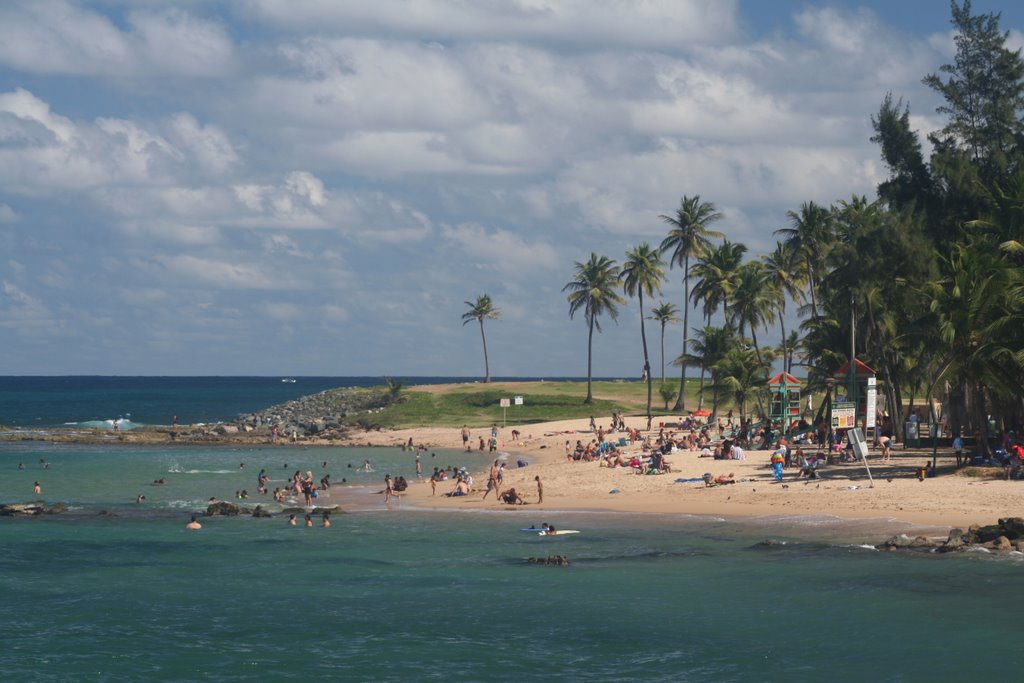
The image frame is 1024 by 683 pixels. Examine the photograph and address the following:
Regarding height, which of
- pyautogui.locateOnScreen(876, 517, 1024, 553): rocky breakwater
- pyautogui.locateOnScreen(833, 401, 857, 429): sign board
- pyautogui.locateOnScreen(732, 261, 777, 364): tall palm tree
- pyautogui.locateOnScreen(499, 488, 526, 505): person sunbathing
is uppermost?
pyautogui.locateOnScreen(732, 261, 777, 364): tall palm tree

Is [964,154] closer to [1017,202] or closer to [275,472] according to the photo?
[1017,202]

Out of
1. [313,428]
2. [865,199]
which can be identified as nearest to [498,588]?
[865,199]

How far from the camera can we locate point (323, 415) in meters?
111

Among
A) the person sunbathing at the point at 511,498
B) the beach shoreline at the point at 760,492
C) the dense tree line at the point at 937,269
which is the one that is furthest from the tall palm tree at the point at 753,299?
the person sunbathing at the point at 511,498

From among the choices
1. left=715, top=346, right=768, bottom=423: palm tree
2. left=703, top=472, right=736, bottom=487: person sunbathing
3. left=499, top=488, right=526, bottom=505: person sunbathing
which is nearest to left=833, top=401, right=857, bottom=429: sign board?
left=703, top=472, right=736, bottom=487: person sunbathing

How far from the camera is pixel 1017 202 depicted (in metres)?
48.3

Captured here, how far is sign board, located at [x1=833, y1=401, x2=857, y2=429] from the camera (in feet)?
158

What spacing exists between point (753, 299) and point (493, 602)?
59.1 m

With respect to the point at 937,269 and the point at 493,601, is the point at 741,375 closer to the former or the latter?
the point at 937,269

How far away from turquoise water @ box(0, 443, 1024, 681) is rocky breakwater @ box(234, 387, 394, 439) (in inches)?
2161

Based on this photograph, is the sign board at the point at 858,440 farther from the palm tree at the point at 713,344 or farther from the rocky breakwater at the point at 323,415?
the rocky breakwater at the point at 323,415

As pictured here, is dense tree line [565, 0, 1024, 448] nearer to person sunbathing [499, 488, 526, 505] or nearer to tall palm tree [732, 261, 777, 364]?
tall palm tree [732, 261, 777, 364]

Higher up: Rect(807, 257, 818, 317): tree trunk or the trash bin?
Rect(807, 257, 818, 317): tree trunk

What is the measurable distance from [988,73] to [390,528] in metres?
40.0
